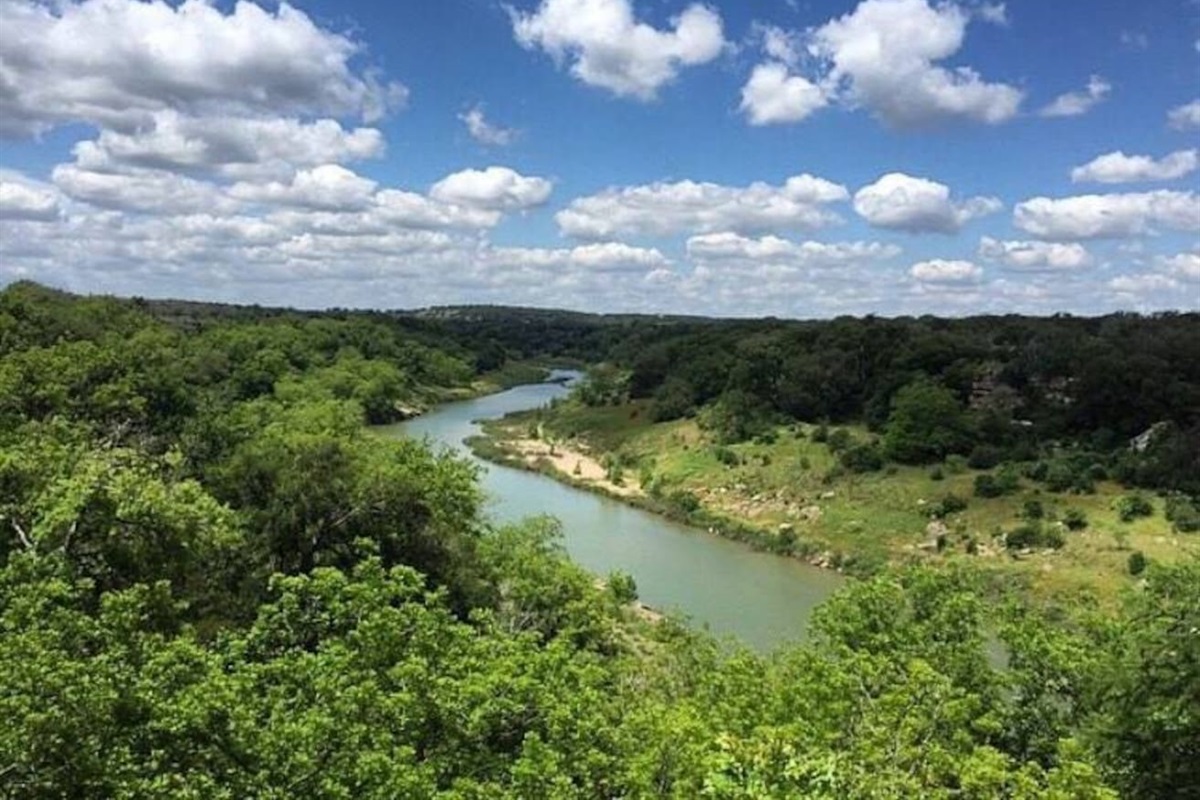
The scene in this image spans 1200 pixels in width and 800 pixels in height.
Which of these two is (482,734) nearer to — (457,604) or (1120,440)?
(457,604)

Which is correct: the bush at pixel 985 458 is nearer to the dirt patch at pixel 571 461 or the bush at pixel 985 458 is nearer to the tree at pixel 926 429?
the tree at pixel 926 429

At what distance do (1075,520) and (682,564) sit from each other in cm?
2109

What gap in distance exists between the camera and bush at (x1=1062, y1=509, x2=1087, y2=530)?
52425 millimetres

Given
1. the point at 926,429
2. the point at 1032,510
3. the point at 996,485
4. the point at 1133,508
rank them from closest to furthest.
A: the point at 1133,508 < the point at 1032,510 < the point at 996,485 < the point at 926,429

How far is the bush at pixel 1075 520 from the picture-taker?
172 ft

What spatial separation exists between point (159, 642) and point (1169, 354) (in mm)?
78126

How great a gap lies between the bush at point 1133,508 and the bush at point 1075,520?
184 cm

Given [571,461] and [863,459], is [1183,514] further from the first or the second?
[571,461]

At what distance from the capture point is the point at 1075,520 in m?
52.6

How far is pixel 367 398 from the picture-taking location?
107m

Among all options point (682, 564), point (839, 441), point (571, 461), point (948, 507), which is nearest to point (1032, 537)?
point (948, 507)

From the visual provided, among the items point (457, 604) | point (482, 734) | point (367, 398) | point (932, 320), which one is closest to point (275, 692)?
point (482, 734)

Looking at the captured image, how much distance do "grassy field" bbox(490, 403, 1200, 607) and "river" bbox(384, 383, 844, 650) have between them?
9.23ft

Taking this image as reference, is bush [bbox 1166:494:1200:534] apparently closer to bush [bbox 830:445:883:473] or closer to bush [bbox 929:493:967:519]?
bush [bbox 929:493:967:519]
